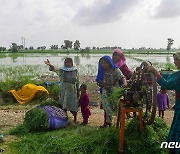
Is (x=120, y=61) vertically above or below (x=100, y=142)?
above

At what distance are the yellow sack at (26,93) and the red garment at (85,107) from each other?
161 inches

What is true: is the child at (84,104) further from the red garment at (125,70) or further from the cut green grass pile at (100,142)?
the cut green grass pile at (100,142)

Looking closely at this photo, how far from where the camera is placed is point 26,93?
34.4 feet

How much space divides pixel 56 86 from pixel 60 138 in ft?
20.5

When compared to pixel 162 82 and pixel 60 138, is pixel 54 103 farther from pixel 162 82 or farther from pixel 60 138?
pixel 162 82

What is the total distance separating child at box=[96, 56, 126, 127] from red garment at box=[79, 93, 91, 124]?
88cm

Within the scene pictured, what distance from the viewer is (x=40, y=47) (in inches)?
3952

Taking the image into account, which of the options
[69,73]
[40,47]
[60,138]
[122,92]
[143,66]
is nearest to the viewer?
[143,66]

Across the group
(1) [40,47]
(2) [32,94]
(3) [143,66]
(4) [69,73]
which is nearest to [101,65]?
(4) [69,73]

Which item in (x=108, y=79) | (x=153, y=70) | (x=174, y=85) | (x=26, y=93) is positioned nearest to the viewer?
(x=174, y=85)

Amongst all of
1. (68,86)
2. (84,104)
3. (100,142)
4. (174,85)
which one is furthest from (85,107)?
(174,85)

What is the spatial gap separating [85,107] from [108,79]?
48.7 inches

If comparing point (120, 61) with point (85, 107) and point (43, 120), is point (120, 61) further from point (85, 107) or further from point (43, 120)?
point (43, 120)

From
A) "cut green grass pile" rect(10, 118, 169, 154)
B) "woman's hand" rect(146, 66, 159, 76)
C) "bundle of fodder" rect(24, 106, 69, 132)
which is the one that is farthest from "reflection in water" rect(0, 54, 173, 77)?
"woman's hand" rect(146, 66, 159, 76)
